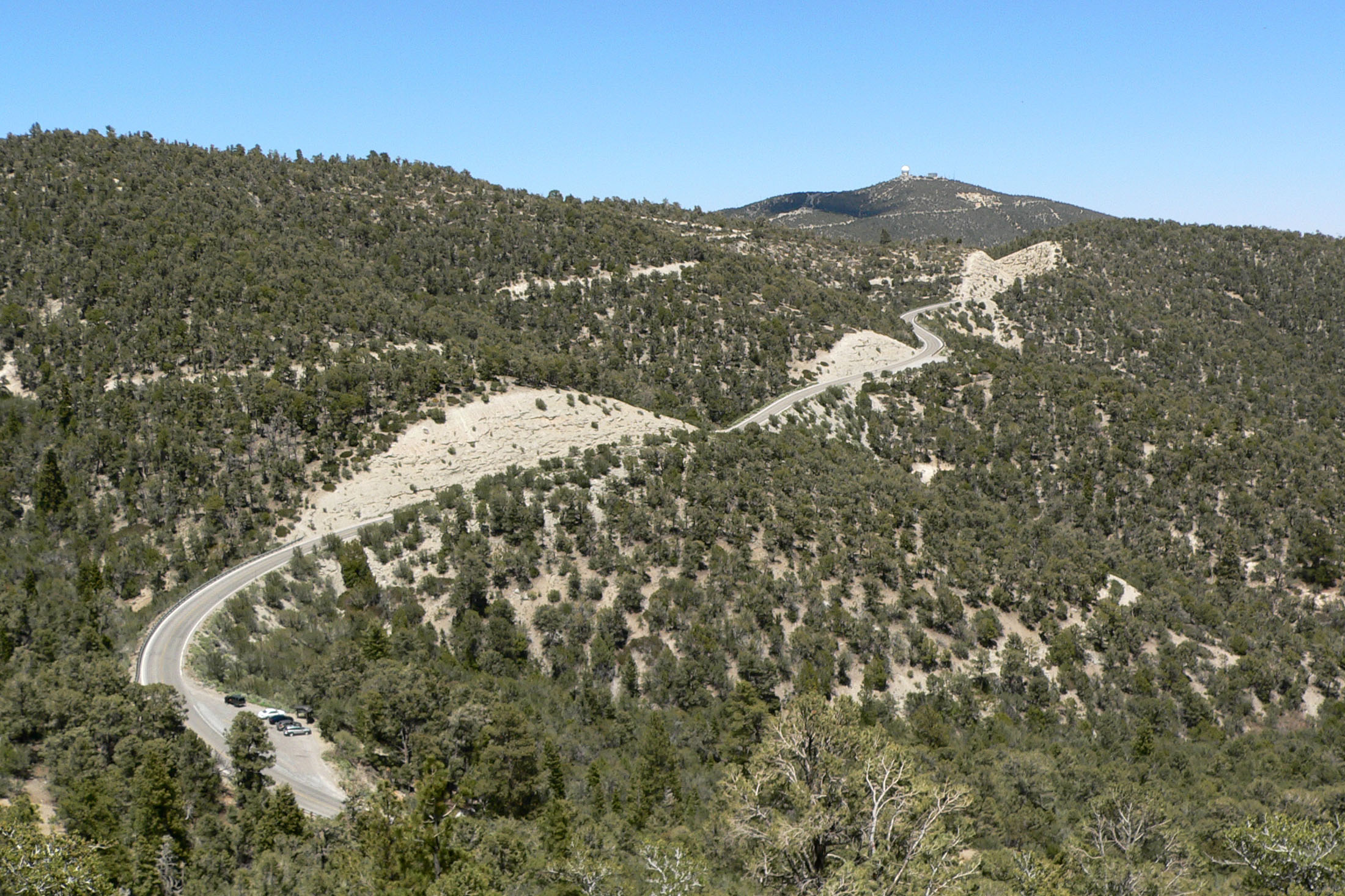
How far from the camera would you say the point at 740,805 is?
2233cm

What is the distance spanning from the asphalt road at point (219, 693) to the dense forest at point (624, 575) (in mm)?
1341

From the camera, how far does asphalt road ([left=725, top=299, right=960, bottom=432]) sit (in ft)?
267

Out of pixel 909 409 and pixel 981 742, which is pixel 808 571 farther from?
pixel 909 409

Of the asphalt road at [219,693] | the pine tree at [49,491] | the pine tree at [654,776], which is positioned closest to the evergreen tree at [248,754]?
the asphalt road at [219,693]

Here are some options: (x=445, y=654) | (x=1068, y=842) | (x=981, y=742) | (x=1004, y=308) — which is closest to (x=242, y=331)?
(x=445, y=654)

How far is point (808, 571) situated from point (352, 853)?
36.0 metres

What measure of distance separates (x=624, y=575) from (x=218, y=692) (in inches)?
867

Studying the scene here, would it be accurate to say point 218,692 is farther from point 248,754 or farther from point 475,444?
point 475,444

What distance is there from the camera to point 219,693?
129ft

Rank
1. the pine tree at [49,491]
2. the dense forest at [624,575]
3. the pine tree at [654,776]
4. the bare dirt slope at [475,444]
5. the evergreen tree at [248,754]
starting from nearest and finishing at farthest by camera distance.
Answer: the dense forest at [624,575], the evergreen tree at [248,754], the pine tree at [654,776], the pine tree at [49,491], the bare dirt slope at [475,444]

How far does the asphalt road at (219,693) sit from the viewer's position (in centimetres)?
Result: 3328

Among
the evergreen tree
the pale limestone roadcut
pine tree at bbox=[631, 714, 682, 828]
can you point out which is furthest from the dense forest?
the pale limestone roadcut

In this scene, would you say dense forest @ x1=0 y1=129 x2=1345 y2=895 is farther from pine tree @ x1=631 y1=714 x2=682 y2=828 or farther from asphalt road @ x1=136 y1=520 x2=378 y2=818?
asphalt road @ x1=136 y1=520 x2=378 y2=818

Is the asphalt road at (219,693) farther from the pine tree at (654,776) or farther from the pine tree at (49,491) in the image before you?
the pine tree at (49,491)
